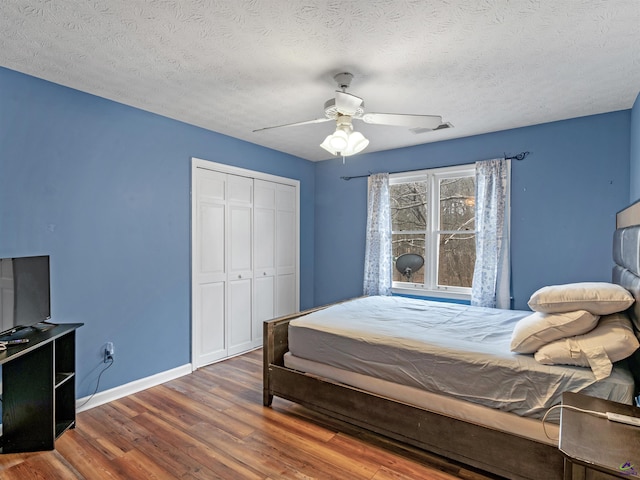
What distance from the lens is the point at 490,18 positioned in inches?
70.5

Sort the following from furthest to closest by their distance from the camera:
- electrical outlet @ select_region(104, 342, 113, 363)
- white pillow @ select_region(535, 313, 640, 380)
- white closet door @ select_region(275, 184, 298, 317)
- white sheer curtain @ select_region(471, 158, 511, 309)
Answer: white closet door @ select_region(275, 184, 298, 317), white sheer curtain @ select_region(471, 158, 511, 309), electrical outlet @ select_region(104, 342, 113, 363), white pillow @ select_region(535, 313, 640, 380)

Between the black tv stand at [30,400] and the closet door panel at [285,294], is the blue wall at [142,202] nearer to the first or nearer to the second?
the black tv stand at [30,400]

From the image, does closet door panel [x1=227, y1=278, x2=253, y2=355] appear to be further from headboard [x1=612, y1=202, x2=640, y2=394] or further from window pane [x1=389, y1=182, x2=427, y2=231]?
headboard [x1=612, y1=202, x2=640, y2=394]

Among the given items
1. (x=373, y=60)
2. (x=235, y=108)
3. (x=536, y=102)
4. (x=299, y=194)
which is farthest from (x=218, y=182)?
(x=536, y=102)

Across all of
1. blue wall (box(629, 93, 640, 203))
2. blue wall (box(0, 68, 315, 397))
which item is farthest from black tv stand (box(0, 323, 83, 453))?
blue wall (box(629, 93, 640, 203))

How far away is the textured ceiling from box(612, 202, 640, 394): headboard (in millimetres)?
1033

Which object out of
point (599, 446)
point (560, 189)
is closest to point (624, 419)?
point (599, 446)

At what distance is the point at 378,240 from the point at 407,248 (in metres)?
0.39

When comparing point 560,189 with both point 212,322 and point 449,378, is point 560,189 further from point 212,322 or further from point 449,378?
point 212,322

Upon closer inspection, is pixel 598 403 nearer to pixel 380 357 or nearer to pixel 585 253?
pixel 380 357

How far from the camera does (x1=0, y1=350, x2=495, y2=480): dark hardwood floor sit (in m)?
2.01

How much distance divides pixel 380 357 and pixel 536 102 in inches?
98.0

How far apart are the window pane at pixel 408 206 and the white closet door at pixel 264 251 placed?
1610 mm

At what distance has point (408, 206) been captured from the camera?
4.45m
